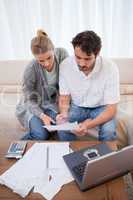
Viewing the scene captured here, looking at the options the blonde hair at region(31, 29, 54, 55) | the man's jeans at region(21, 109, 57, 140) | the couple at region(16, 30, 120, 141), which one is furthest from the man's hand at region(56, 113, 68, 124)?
the blonde hair at region(31, 29, 54, 55)

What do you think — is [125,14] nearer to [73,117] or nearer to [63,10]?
[63,10]

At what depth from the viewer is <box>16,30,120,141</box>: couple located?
64.1 inches

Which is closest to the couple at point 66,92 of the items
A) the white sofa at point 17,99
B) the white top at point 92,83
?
the white top at point 92,83

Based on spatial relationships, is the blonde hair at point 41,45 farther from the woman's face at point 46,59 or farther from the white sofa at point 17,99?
the white sofa at point 17,99

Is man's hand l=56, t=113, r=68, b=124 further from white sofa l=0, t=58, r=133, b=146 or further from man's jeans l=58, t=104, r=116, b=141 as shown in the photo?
white sofa l=0, t=58, r=133, b=146

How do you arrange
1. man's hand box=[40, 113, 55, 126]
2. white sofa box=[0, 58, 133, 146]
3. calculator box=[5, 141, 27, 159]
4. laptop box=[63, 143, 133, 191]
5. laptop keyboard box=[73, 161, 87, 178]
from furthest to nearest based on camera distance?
white sofa box=[0, 58, 133, 146], man's hand box=[40, 113, 55, 126], calculator box=[5, 141, 27, 159], laptop keyboard box=[73, 161, 87, 178], laptop box=[63, 143, 133, 191]

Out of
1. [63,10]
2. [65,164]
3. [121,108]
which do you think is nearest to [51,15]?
[63,10]

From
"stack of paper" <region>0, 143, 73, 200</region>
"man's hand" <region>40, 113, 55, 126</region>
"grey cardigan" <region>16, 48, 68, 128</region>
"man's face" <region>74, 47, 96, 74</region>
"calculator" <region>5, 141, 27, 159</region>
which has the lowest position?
"stack of paper" <region>0, 143, 73, 200</region>

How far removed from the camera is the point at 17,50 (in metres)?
2.56

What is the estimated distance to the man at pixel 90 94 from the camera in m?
1.63

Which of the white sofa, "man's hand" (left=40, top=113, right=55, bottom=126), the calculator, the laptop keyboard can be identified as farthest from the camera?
the white sofa

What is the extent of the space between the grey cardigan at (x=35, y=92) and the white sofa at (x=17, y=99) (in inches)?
5.5

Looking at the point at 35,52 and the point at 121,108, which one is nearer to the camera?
the point at 35,52

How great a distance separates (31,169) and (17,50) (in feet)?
5.22
